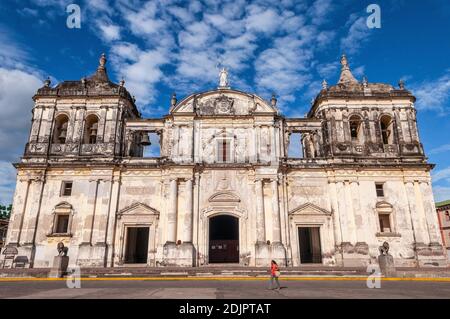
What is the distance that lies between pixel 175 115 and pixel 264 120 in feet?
21.9

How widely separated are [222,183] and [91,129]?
11.7 m

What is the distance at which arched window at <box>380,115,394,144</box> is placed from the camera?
2462cm

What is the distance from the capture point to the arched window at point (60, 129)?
24.1m

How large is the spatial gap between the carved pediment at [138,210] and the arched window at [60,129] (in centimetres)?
794

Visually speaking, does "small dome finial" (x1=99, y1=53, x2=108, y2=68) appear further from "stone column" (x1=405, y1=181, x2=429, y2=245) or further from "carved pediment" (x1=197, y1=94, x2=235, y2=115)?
"stone column" (x1=405, y1=181, x2=429, y2=245)

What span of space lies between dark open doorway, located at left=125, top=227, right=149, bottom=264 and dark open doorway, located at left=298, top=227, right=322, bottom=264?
12.4m

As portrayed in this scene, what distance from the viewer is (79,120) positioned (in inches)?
944

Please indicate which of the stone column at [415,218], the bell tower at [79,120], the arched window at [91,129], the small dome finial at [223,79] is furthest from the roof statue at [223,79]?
the stone column at [415,218]

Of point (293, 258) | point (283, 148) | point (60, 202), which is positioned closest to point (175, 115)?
point (283, 148)

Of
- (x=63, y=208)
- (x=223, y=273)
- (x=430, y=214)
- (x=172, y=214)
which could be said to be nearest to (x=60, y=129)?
(x=63, y=208)

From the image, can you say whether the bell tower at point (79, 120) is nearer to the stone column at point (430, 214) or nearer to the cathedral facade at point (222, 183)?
the cathedral facade at point (222, 183)

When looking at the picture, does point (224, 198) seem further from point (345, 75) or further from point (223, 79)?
point (345, 75)
